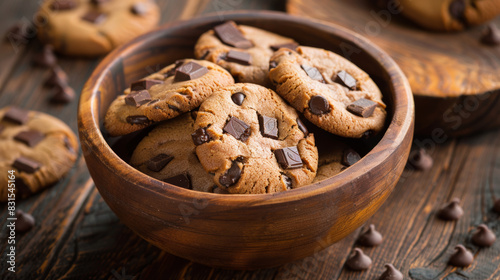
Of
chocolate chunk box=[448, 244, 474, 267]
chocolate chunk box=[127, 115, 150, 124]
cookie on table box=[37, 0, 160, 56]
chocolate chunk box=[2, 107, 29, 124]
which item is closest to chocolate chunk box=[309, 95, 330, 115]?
chocolate chunk box=[127, 115, 150, 124]

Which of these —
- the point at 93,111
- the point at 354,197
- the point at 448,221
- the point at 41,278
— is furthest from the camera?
the point at 448,221

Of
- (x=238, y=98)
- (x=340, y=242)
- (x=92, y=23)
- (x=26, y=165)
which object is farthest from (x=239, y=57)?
(x=92, y=23)

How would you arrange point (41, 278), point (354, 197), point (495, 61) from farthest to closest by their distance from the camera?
point (495, 61) → point (41, 278) → point (354, 197)

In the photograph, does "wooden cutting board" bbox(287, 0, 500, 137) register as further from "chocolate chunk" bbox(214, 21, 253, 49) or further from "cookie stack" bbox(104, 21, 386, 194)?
"chocolate chunk" bbox(214, 21, 253, 49)

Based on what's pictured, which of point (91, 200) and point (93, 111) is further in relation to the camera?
point (91, 200)

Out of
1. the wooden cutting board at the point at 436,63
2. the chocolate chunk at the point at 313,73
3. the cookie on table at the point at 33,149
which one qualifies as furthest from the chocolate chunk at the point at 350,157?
the cookie on table at the point at 33,149

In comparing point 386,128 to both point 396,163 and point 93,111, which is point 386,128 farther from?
point 93,111

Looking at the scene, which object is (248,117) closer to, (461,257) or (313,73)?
(313,73)

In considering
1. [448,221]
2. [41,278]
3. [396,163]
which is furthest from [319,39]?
[41,278]

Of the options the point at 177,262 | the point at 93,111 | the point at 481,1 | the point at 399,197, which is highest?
the point at 481,1
